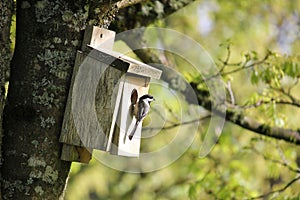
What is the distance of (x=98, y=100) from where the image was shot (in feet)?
7.82

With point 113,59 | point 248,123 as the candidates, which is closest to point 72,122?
point 113,59

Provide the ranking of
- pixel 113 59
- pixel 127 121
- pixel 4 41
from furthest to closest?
pixel 127 121, pixel 113 59, pixel 4 41

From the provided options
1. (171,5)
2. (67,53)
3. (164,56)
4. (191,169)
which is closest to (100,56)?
(67,53)

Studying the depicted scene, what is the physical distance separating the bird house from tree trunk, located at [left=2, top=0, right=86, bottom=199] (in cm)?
3

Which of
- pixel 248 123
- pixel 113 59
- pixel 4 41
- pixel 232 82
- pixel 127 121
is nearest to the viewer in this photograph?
pixel 4 41

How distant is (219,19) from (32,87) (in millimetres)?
6537

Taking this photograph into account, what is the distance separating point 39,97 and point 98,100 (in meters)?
0.25

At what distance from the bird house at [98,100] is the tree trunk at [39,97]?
0.11ft

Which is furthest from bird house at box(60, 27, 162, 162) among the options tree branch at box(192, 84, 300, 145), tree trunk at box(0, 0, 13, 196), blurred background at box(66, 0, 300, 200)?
blurred background at box(66, 0, 300, 200)

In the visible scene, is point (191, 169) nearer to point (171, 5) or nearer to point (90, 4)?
point (171, 5)

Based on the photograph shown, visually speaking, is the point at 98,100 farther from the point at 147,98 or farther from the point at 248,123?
the point at 248,123

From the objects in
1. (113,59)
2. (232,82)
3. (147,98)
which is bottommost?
Answer: (147,98)

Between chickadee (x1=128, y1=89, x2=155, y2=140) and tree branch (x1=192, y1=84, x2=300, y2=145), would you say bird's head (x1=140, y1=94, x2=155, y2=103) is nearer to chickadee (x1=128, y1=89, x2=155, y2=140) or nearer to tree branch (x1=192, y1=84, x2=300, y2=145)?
chickadee (x1=128, y1=89, x2=155, y2=140)

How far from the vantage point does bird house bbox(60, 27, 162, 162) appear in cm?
228
